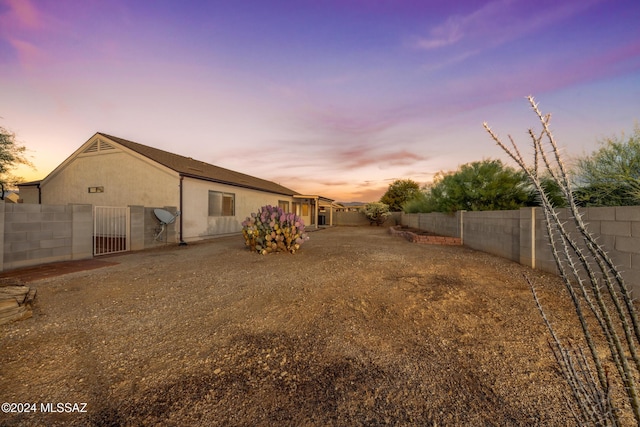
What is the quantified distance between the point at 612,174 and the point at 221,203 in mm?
14338

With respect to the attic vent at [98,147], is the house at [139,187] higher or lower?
lower

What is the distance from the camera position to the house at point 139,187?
1153 centimetres

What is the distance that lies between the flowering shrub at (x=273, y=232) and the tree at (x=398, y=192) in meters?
28.2

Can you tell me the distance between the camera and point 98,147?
12836 mm

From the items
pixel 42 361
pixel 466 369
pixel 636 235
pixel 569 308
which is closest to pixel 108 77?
pixel 42 361

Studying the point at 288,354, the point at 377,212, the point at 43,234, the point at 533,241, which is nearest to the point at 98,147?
the point at 43,234

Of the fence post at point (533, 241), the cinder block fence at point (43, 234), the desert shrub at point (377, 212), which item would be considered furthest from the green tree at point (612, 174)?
the desert shrub at point (377, 212)

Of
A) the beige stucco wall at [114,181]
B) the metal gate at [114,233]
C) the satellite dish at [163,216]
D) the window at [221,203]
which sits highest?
the beige stucco wall at [114,181]

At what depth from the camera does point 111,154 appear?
12570 millimetres

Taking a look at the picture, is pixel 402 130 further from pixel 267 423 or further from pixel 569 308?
pixel 267 423

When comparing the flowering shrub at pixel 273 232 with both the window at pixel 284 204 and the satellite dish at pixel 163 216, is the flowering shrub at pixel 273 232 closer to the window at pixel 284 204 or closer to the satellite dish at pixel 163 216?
the satellite dish at pixel 163 216

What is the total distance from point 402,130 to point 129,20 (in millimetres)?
10679

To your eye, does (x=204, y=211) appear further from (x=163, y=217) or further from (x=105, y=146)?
(x=105, y=146)

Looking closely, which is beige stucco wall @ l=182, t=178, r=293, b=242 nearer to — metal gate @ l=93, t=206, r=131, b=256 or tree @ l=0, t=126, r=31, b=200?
metal gate @ l=93, t=206, r=131, b=256
